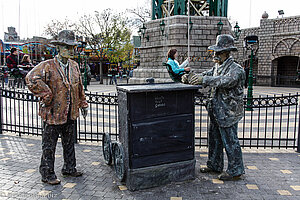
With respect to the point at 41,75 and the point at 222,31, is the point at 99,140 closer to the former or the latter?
the point at 41,75

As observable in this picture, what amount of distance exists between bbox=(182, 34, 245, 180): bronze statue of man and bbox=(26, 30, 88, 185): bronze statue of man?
70.6 inches

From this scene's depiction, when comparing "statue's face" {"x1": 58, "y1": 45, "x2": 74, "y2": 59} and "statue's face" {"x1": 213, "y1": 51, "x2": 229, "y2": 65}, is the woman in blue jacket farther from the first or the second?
"statue's face" {"x1": 58, "y1": 45, "x2": 74, "y2": 59}

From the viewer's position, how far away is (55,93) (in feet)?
12.7

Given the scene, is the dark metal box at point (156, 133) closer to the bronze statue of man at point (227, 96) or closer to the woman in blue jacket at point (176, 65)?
the bronze statue of man at point (227, 96)

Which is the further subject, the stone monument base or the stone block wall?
the stone block wall

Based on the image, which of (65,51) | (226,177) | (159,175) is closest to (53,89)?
(65,51)

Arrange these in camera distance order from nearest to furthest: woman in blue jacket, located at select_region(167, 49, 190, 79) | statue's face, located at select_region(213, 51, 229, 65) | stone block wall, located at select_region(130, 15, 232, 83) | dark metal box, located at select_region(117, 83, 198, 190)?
dark metal box, located at select_region(117, 83, 198, 190) < statue's face, located at select_region(213, 51, 229, 65) < woman in blue jacket, located at select_region(167, 49, 190, 79) < stone block wall, located at select_region(130, 15, 232, 83)

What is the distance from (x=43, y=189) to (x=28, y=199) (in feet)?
1.03

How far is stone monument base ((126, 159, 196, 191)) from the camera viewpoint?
3.74 m

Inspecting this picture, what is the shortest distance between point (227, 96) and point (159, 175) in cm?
154

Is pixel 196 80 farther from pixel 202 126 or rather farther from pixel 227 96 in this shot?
pixel 202 126

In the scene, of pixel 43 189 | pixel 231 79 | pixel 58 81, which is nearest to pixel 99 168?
pixel 43 189

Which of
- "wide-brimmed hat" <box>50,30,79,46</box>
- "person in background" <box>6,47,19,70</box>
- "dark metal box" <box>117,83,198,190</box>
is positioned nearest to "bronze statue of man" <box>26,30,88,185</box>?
"wide-brimmed hat" <box>50,30,79,46</box>

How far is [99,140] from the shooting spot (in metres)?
6.09
